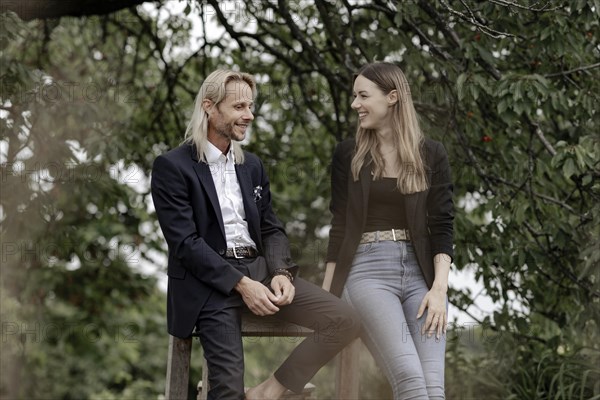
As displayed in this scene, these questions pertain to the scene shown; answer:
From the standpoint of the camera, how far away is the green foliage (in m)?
4.60

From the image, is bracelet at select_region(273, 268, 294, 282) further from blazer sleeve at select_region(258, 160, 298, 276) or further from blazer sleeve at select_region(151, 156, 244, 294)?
blazer sleeve at select_region(151, 156, 244, 294)

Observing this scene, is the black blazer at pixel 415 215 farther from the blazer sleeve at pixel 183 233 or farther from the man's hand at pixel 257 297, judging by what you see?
the blazer sleeve at pixel 183 233

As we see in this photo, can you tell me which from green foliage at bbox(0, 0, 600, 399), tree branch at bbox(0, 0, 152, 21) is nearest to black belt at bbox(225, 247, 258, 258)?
green foliage at bbox(0, 0, 600, 399)

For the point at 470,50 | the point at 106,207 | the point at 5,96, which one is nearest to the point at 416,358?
the point at 470,50

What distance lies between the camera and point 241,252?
11.5 ft

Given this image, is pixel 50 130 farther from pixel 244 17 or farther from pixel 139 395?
pixel 139 395

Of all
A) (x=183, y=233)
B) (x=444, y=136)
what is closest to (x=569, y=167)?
(x=444, y=136)

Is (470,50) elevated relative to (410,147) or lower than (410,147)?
elevated

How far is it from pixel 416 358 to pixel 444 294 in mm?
313

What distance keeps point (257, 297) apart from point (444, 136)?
195 cm

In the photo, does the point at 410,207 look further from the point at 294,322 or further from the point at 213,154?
the point at 213,154

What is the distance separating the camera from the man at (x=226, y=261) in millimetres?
3342

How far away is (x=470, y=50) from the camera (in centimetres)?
454

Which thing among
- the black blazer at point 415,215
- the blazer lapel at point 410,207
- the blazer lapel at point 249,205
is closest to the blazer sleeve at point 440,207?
the black blazer at point 415,215
